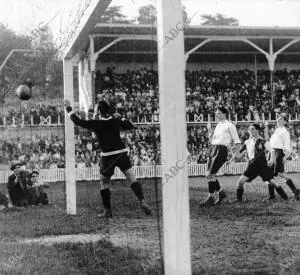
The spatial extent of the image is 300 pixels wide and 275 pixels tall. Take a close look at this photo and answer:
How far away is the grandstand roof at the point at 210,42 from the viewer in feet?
69.6

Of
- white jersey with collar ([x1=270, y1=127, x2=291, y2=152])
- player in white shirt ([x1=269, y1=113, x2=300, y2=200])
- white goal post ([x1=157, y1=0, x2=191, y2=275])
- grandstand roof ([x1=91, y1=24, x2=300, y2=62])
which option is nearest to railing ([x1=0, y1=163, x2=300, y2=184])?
grandstand roof ([x1=91, y1=24, x2=300, y2=62])

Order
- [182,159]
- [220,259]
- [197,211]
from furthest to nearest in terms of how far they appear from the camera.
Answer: [197,211] → [220,259] → [182,159]

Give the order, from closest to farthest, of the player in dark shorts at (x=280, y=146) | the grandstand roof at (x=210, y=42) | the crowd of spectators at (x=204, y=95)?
the player in dark shorts at (x=280, y=146), the grandstand roof at (x=210, y=42), the crowd of spectators at (x=204, y=95)

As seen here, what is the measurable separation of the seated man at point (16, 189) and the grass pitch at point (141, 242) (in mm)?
1946

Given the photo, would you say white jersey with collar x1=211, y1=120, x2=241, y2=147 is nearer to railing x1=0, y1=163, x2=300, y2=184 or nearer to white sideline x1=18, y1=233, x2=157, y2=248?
white sideline x1=18, y1=233, x2=157, y2=248

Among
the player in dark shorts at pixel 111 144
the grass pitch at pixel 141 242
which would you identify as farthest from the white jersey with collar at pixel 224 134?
the player in dark shorts at pixel 111 144

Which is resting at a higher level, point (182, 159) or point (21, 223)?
point (182, 159)

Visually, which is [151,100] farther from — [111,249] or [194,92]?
[111,249]

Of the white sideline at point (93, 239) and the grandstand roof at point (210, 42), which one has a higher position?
the grandstand roof at point (210, 42)

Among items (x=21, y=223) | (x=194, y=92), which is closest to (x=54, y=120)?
(x=194, y=92)

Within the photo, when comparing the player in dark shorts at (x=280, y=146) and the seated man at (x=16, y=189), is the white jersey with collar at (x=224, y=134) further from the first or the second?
the seated man at (x=16, y=189)

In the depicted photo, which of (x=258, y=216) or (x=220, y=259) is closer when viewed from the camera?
(x=220, y=259)

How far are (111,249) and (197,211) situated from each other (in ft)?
11.1

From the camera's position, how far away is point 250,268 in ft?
14.3
